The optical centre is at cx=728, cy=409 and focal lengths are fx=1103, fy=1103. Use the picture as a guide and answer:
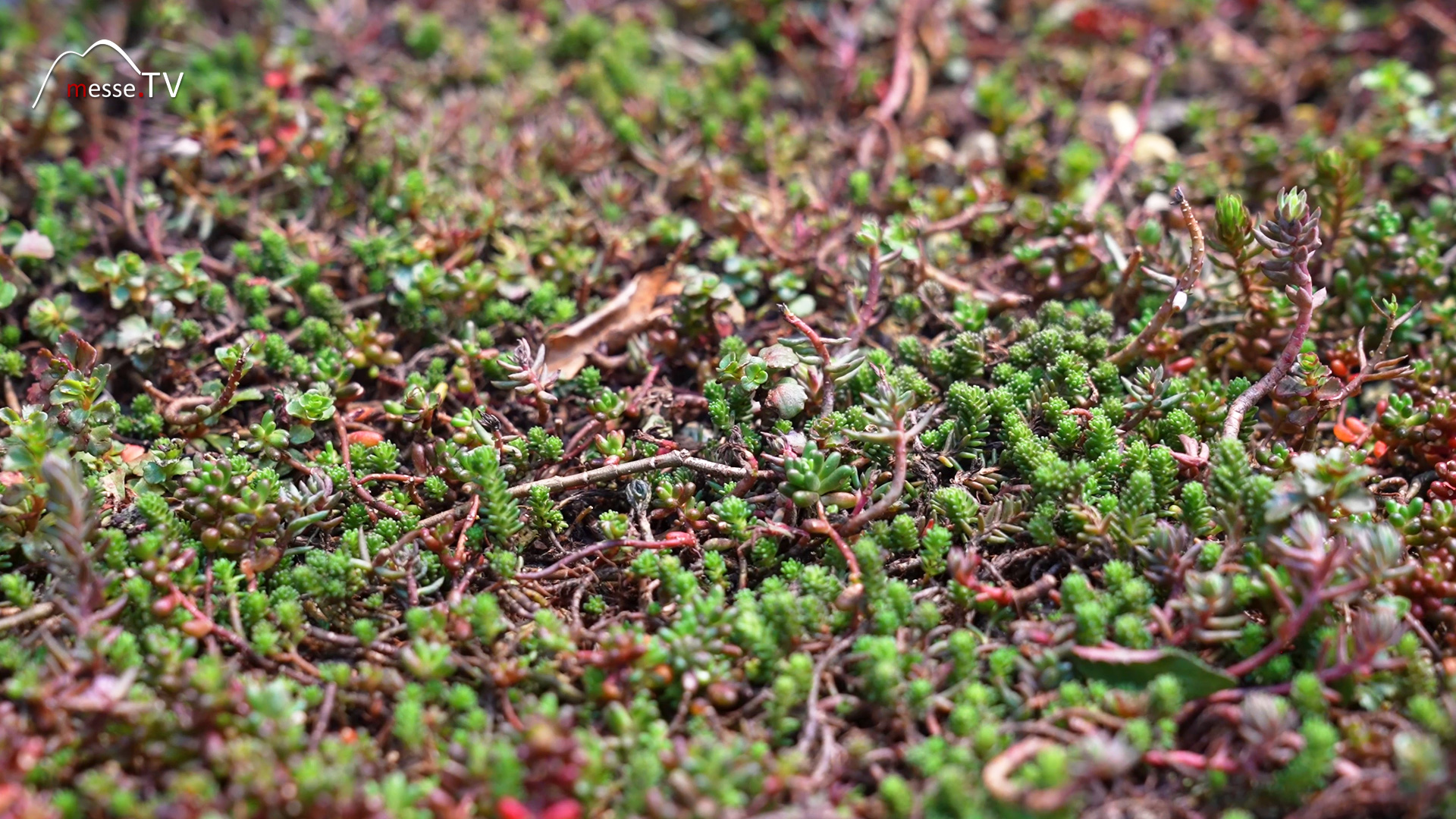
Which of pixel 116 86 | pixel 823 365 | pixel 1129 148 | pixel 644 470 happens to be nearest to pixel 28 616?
pixel 644 470

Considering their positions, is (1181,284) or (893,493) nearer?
(893,493)

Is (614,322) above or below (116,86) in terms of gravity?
below

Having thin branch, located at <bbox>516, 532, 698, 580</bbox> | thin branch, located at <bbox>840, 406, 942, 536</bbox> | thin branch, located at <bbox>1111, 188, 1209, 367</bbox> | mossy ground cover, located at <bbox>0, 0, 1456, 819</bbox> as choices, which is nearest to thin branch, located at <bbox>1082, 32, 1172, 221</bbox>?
mossy ground cover, located at <bbox>0, 0, 1456, 819</bbox>

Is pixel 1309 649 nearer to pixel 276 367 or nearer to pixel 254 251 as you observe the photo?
pixel 276 367

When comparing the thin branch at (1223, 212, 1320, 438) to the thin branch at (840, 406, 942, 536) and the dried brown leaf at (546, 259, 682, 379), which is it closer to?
the thin branch at (840, 406, 942, 536)

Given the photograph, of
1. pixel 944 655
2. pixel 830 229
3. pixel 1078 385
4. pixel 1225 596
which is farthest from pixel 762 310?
pixel 1225 596

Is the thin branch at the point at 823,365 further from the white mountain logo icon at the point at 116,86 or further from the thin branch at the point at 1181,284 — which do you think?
the white mountain logo icon at the point at 116,86

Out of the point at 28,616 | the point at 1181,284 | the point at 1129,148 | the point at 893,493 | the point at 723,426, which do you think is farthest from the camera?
the point at 1129,148

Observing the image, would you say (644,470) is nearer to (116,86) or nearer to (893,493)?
(893,493)

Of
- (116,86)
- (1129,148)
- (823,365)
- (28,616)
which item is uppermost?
(1129,148)
